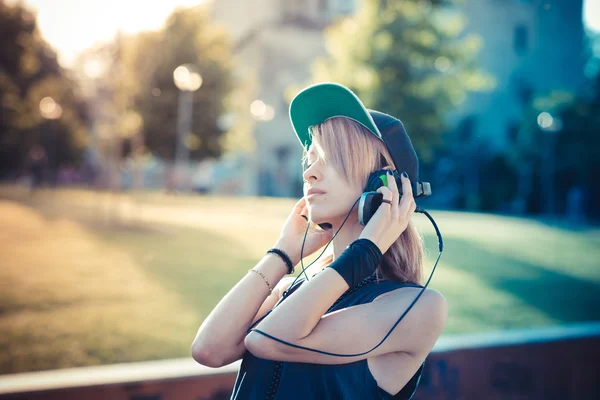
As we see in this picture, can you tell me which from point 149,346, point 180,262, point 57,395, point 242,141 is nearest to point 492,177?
point 242,141

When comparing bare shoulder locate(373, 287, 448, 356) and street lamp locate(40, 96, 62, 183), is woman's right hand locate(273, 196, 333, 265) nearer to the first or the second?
bare shoulder locate(373, 287, 448, 356)

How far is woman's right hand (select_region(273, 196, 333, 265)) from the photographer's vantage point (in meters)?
1.52

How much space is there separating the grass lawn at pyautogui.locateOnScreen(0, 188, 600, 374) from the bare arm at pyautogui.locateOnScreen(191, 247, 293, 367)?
2.27 feet

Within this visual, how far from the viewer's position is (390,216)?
122cm

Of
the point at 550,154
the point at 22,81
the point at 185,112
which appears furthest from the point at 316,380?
the point at 550,154

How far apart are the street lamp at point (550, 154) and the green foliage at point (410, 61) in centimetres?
598

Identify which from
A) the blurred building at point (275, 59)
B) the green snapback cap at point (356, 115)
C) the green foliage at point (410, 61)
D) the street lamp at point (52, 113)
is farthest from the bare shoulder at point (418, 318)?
the blurred building at point (275, 59)

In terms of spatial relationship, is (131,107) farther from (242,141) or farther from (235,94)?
(242,141)

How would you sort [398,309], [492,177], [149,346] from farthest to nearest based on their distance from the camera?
[492,177] < [149,346] < [398,309]

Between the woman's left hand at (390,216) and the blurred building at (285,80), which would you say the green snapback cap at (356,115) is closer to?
the woman's left hand at (390,216)

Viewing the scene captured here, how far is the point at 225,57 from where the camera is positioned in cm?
1988

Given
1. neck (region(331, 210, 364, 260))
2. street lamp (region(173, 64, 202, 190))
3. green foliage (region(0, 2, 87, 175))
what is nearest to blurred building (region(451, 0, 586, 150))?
neck (region(331, 210, 364, 260))

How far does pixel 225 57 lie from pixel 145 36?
15.8 feet

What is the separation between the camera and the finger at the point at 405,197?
1.27 meters
